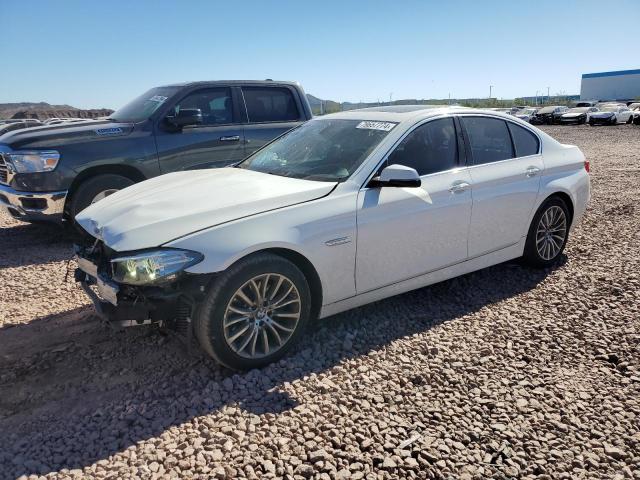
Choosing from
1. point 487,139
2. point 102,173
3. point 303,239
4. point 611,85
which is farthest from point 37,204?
point 611,85

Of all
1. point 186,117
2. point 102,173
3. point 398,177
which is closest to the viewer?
point 398,177

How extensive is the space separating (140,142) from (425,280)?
13.8ft

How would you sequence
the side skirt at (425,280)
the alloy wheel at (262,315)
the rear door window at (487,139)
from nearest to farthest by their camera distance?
1. the alloy wheel at (262,315)
2. the side skirt at (425,280)
3. the rear door window at (487,139)

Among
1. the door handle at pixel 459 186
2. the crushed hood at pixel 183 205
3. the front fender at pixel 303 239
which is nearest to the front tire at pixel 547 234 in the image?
the door handle at pixel 459 186

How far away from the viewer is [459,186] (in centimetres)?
416

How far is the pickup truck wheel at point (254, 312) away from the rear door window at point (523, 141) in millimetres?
2758

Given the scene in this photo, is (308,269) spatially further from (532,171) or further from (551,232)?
(551,232)

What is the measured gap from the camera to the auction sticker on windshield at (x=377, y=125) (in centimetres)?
405

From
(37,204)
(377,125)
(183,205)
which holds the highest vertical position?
(377,125)

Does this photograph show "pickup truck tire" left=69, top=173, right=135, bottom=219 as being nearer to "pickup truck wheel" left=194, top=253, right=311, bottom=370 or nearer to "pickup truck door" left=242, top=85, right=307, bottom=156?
"pickup truck door" left=242, top=85, right=307, bottom=156

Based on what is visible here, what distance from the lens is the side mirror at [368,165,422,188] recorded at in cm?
355

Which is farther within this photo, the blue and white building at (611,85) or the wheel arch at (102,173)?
the blue and white building at (611,85)

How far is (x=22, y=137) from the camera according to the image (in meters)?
6.02

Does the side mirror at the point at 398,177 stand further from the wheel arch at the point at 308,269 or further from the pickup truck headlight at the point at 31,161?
the pickup truck headlight at the point at 31,161
